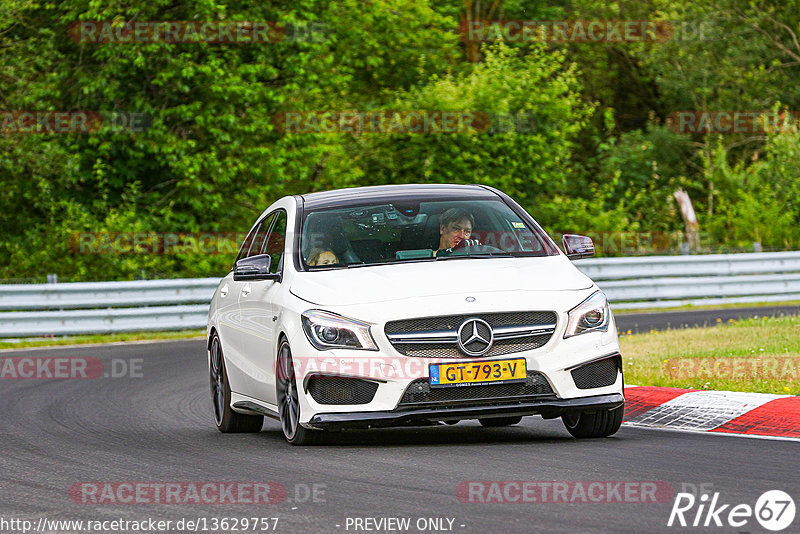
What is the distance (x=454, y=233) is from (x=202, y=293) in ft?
48.2

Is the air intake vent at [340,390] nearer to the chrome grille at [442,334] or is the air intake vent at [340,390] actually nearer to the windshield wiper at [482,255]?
the chrome grille at [442,334]

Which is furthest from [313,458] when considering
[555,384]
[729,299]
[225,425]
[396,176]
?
[396,176]

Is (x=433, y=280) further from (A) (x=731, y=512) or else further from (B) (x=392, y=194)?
(A) (x=731, y=512)

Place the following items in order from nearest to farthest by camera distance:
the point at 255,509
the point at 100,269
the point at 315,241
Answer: the point at 255,509 < the point at 315,241 < the point at 100,269

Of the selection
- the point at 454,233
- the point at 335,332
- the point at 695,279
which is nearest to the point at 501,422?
the point at 454,233

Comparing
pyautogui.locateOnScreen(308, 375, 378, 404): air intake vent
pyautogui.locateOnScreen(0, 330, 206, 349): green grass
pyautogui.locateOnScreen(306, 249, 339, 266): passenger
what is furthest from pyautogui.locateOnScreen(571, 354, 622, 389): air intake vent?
pyautogui.locateOnScreen(0, 330, 206, 349): green grass

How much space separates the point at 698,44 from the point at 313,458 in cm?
4339

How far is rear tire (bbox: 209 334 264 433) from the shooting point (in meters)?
10.6

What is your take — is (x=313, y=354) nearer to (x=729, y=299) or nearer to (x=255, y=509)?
(x=255, y=509)

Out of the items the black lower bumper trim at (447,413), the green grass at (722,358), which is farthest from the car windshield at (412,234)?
the green grass at (722,358)

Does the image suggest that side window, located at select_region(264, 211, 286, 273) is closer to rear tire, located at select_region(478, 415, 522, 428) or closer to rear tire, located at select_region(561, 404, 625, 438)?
rear tire, located at select_region(478, 415, 522, 428)

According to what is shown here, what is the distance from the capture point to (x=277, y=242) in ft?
33.6

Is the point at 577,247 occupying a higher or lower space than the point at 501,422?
higher

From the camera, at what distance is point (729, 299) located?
2630 centimetres
